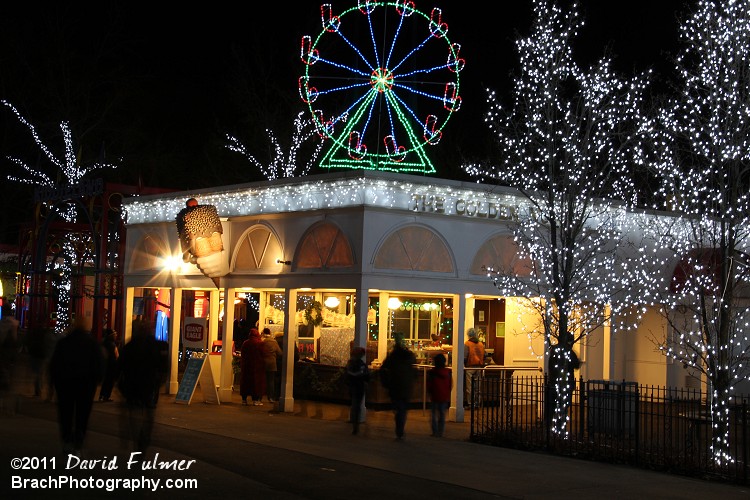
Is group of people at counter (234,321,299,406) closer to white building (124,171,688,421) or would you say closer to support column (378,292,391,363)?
white building (124,171,688,421)

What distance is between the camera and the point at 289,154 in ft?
149

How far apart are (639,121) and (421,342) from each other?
25.9 feet

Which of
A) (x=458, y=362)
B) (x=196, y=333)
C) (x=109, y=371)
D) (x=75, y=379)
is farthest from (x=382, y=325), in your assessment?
(x=75, y=379)

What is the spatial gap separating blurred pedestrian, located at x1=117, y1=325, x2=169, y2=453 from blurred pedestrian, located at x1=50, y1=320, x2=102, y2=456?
351mm

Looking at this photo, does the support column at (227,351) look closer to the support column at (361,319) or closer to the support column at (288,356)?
the support column at (288,356)

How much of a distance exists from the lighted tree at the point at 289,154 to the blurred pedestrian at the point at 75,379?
101ft

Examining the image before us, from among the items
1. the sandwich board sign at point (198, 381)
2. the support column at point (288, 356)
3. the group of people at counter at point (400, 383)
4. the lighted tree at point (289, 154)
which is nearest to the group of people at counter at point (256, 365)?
the sandwich board sign at point (198, 381)

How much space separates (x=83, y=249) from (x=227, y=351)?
14.6m

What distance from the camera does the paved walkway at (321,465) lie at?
446 inches

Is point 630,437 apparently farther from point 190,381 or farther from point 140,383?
point 190,381

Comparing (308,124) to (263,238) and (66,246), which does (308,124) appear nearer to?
(66,246)

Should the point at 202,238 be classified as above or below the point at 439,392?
above

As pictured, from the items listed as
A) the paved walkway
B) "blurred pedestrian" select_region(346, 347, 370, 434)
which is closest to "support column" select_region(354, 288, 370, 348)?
"blurred pedestrian" select_region(346, 347, 370, 434)

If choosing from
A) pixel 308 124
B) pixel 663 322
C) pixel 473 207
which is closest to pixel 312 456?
pixel 473 207
